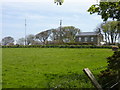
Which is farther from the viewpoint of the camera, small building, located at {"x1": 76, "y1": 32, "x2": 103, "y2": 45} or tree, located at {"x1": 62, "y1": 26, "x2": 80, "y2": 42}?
small building, located at {"x1": 76, "y1": 32, "x2": 103, "y2": 45}

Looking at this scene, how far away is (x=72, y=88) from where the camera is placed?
21.2 feet

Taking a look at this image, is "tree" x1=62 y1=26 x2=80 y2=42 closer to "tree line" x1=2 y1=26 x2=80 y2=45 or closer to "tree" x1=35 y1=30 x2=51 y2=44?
"tree line" x1=2 y1=26 x2=80 y2=45

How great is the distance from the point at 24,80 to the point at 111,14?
3813mm

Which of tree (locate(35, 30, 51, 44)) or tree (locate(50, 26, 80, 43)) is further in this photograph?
tree (locate(35, 30, 51, 44))

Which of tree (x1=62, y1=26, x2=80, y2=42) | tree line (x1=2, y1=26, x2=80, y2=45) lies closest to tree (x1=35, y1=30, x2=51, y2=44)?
tree line (x1=2, y1=26, x2=80, y2=45)

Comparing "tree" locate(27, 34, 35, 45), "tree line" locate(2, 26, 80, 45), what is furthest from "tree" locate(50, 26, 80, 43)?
"tree" locate(27, 34, 35, 45)

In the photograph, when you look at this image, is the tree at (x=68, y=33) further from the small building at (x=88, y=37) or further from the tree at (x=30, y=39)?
the tree at (x=30, y=39)

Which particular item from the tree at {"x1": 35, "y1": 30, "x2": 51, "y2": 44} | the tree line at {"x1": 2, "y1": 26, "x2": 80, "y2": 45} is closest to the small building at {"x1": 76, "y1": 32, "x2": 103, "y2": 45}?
the tree line at {"x1": 2, "y1": 26, "x2": 80, "y2": 45}

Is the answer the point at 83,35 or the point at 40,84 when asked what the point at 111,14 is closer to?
the point at 40,84

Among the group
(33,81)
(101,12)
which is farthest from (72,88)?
(101,12)

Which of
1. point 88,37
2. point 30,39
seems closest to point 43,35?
point 30,39

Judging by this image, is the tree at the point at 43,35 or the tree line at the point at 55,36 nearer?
the tree line at the point at 55,36

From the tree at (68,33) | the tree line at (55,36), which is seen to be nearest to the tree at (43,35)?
the tree line at (55,36)

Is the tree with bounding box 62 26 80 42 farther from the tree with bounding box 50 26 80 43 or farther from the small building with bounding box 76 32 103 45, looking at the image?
the small building with bounding box 76 32 103 45
